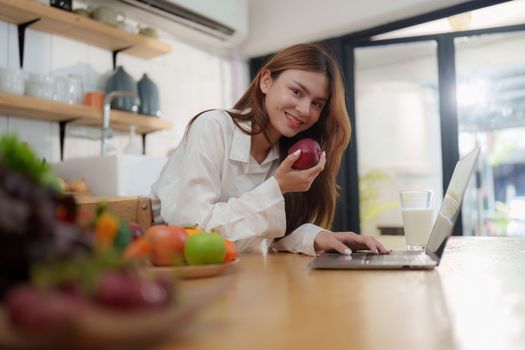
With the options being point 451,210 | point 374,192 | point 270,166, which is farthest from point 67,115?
point 374,192

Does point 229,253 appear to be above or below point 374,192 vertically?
below

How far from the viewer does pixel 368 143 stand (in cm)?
518

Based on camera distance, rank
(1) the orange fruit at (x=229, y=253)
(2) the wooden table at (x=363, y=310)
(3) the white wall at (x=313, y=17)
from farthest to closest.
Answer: (3) the white wall at (x=313, y=17) < (1) the orange fruit at (x=229, y=253) < (2) the wooden table at (x=363, y=310)

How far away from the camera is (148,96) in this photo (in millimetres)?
3203

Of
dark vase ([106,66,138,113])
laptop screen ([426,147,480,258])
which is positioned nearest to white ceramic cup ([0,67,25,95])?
dark vase ([106,66,138,113])

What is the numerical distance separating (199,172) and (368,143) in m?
A: 4.05

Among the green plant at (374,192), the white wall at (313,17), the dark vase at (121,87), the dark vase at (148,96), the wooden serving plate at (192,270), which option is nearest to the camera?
the wooden serving plate at (192,270)

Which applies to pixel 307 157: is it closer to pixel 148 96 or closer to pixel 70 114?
pixel 70 114

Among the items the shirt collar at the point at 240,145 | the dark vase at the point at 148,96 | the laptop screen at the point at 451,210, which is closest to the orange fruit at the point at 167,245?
the laptop screen at the point at 451,210

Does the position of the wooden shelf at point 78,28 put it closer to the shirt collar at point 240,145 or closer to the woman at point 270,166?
the woman at point 270,166

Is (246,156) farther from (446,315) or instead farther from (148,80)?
(148,80)

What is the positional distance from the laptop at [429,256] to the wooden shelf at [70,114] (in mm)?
1971

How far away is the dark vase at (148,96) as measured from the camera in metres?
3.18

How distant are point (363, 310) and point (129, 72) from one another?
119 inches
